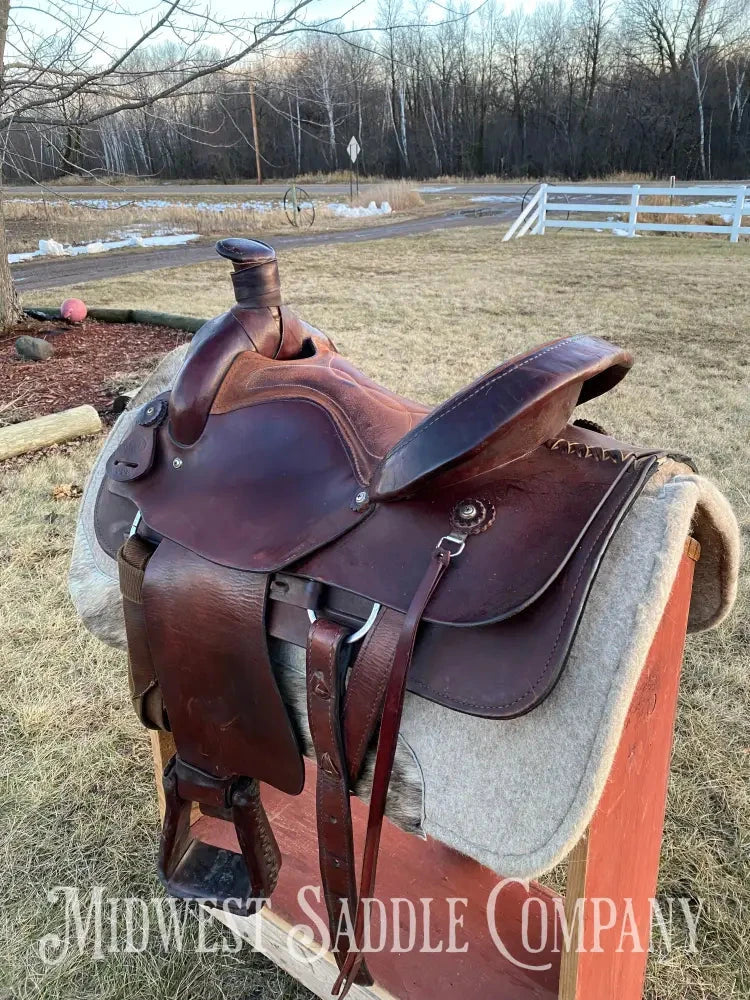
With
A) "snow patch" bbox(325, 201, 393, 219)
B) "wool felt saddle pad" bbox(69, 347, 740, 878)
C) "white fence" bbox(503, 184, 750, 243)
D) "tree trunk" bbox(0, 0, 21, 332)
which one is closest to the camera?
"wool felt saddle pad" bbox(69, 347, 740, 878)

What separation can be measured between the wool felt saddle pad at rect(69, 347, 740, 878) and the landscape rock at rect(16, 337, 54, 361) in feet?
15.1

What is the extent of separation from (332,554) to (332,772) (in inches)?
10.3

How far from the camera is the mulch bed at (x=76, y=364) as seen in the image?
12.8ft

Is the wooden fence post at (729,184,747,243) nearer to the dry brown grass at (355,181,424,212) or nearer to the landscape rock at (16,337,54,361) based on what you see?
the dry brown grass at (355,181,424,212)

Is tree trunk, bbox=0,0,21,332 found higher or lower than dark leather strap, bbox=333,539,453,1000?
higher

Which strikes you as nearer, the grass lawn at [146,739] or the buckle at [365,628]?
the buckle at [365,628]

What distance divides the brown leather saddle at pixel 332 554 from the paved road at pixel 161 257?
779cm

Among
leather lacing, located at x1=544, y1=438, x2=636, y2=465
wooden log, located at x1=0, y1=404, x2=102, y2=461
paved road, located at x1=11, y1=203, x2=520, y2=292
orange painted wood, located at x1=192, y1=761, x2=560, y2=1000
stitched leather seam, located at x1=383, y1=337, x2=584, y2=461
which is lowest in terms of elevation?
orange painted wood, located at x1=192, y1=761, x2=560, y2=1000

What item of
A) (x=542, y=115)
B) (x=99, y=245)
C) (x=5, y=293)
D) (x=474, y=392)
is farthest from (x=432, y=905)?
(x=542, y=115)

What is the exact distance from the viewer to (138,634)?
100 centimetres

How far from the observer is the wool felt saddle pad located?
2.10 ft

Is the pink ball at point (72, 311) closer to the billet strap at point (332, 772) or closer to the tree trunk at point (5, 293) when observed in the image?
the tree trunk at point (5, 293)

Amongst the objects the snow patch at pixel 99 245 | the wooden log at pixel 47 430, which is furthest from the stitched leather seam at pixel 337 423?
the snow patch at pixel 99 245

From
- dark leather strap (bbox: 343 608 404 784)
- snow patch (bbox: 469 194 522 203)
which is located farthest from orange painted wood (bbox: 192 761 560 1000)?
snow patch (bbox: 469 194 522 203)
